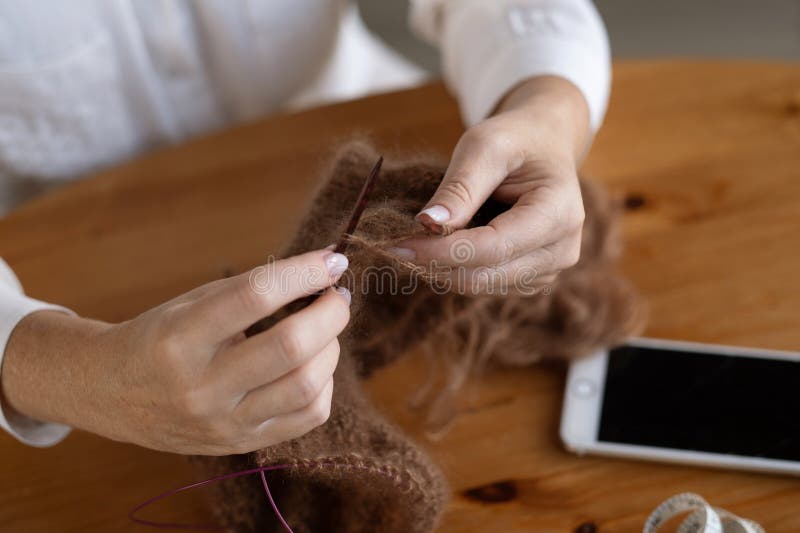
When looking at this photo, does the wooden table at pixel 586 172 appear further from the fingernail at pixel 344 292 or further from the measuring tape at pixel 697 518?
the fingernail at pixel 344 292

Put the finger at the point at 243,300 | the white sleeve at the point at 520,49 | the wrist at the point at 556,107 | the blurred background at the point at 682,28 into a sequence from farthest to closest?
the blurred background at the point at 682,28, the white sleeve at the point at 520,49, the wrist at the point at 556,107, the finger at the point at 243,300

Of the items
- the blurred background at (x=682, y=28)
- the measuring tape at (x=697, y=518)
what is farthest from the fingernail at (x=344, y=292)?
the blurred background at (x=682, y=28)

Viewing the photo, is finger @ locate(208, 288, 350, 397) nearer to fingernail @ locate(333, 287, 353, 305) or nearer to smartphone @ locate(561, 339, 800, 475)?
fingernail @ locate(333, 287, 353, 305)

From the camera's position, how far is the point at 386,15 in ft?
7.29

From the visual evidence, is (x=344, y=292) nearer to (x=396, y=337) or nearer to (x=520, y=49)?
(x=396, y=337)

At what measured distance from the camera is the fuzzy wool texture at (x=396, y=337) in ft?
2.03

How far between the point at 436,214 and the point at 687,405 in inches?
12.2

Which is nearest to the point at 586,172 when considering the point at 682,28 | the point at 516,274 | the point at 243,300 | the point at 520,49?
the point at 520,49

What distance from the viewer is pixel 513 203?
27.4 inches

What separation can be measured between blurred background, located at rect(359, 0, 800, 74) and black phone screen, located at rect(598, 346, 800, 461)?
1497 millimetres

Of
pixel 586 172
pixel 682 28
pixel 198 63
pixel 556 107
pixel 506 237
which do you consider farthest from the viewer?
Answer: pixel 682 28

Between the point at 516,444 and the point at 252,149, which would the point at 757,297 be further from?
the point at 252,149

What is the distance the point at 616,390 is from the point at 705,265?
187mm

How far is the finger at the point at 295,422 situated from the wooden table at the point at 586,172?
165 millimetres
